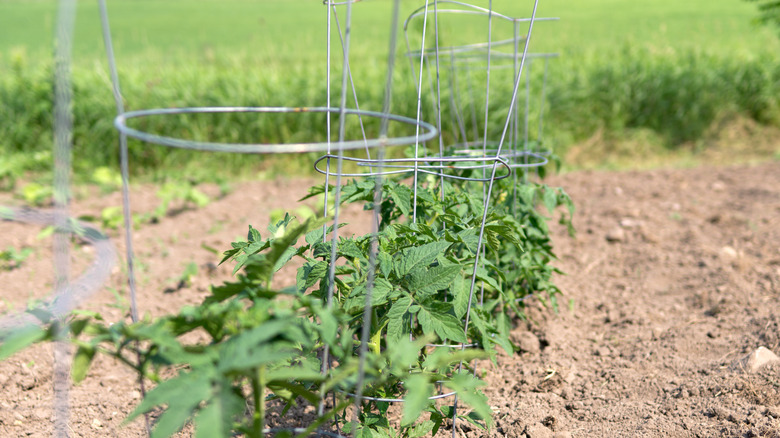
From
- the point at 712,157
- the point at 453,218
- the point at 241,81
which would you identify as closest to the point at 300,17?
the point at 241,81

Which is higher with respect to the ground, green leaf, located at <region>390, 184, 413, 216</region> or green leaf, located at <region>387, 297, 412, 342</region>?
green leaf, located at <region>390, 184, 413, 216</region>

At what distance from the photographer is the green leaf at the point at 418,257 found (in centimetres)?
133

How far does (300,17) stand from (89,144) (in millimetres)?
14131

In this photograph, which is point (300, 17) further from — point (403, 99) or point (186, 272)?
point (186, 272)

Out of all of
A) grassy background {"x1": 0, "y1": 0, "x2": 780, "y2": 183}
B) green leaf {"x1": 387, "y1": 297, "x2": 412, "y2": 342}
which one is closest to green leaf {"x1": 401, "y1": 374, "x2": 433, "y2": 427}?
green leaf {"x1": 387, "y1": 297, "x2": 412, "y2": 342}

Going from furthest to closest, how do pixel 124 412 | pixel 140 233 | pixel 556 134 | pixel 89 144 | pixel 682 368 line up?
pixel 556 134 → pixel 89 144 → pixel 140 233 → pixel 682 368 → pixel 124 412

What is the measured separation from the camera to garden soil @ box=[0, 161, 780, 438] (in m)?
1.73

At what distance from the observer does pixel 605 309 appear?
258 cm

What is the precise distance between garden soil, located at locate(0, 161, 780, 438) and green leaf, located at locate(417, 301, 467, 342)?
1.89ft

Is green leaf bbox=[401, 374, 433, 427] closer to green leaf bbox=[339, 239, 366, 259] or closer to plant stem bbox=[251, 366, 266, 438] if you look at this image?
plant stem bbox=[251, 366, 266, 438]

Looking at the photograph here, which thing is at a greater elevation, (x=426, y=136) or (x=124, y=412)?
(x=426, y=136)

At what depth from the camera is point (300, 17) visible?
58.3ft

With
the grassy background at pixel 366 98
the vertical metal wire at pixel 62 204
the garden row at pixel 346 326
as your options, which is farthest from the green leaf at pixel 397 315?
the grassy background at pixel 366 98

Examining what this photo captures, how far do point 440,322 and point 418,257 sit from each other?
6.4 inches
